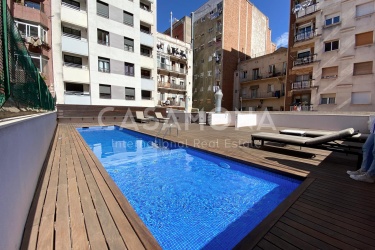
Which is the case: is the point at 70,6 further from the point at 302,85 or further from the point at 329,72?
the point at 329,72

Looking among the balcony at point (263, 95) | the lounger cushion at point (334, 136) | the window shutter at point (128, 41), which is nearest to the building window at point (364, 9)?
the balcony at point (263, 95)

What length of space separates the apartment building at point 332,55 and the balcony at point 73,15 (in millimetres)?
22588

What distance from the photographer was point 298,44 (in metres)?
20.4

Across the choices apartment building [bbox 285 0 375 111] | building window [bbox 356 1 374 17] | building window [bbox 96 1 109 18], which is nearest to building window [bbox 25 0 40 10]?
building window [bbox 96 1 109 18]

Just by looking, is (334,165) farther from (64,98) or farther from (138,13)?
(138,13)

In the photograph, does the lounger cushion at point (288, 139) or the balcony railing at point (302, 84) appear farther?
the balcony railing at point (302, 84)

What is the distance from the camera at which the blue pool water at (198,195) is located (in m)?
2.66

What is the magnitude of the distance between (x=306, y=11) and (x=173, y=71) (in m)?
17.3

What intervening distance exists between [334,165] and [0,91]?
6.10 meters

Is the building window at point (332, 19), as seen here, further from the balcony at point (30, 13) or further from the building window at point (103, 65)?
the balcony at point (30, 13)

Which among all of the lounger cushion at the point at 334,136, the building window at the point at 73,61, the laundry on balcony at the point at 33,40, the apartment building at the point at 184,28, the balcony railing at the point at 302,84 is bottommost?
the lounger cushion at the point at 334,136

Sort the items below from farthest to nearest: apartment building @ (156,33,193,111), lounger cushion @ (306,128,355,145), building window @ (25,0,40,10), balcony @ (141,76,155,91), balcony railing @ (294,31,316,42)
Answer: apartment building @ (156,33,193,111) < balcony @ (141,76,155,91) < balcony railing @ (294,31,316,42) < building window @ (25,0,40,10) < lounger cushion @ (306,128,355,145)

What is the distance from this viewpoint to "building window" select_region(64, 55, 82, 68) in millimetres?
16188

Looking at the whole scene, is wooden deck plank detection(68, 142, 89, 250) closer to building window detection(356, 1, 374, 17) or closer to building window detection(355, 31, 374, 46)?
building window detection(355, 31, 374, 46)
